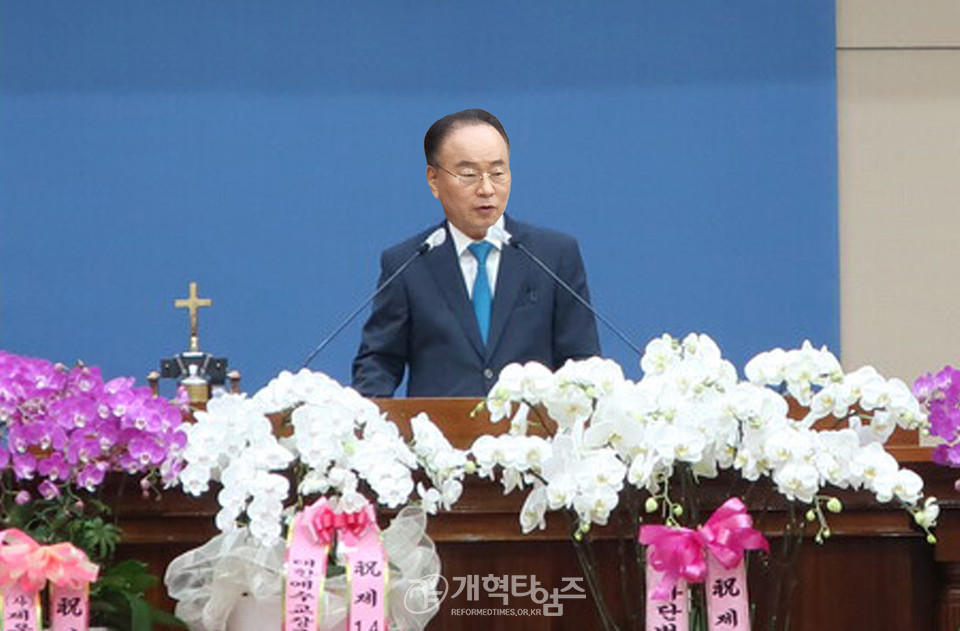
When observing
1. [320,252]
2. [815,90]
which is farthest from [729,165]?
[320,252]

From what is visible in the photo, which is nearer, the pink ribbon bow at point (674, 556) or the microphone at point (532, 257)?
the pink ribbon bow at point (674, 556)

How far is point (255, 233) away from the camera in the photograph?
4.88 metres

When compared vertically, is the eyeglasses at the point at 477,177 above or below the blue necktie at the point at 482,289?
above

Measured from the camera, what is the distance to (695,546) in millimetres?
2119

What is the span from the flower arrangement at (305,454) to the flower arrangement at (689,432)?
10cm

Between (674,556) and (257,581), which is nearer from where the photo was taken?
(674,556)

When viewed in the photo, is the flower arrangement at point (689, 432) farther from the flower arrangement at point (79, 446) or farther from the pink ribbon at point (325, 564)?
the flower arrangement at point (79, 446)

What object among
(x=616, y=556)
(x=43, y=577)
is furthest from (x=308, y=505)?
(x=616, y=556)

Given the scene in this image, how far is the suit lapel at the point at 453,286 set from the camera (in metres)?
3.35

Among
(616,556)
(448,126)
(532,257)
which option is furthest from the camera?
(448,126)

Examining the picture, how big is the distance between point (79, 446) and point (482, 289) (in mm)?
1355

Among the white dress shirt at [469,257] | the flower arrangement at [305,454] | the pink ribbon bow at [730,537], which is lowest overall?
the pink ribbon bow at [730,537]

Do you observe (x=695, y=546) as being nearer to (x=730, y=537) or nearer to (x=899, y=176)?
(x=730, y=537)

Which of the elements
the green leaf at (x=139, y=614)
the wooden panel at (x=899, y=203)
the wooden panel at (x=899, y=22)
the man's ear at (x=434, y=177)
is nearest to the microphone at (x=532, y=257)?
the man's ear at (x=434, y=177)
